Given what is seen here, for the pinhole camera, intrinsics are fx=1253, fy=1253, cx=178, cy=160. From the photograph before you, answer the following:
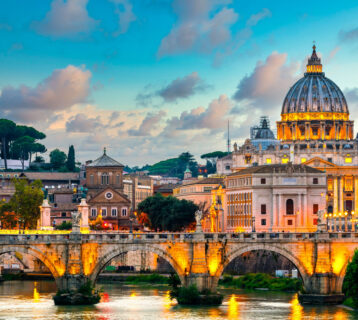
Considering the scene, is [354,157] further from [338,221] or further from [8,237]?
[8,237]

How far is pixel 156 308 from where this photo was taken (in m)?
80.1

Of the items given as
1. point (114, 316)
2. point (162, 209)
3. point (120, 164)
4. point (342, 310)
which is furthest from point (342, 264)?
point (120, 164)

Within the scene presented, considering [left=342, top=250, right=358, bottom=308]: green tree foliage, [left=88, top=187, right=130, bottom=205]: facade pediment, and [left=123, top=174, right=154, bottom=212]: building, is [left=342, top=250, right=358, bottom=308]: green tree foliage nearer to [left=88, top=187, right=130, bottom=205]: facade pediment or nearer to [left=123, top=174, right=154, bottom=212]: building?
[left=88, top=187, right=130, bottom=205]: facade pediment

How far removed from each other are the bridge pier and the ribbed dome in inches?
4007

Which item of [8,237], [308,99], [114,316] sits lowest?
[114,316]

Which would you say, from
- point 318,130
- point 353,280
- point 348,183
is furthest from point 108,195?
point 353,280

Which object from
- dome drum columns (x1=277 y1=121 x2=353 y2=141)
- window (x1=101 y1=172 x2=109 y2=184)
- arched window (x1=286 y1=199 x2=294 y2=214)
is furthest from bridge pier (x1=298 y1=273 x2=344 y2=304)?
dome drum columns (x1=277 y1=121 x2=353 y2=141)

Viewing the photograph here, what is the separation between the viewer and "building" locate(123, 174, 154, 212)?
173 metres

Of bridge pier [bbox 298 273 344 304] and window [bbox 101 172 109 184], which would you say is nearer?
bridge pier [bbox 298 273 344 304]

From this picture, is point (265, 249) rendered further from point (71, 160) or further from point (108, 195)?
point (71, 160)

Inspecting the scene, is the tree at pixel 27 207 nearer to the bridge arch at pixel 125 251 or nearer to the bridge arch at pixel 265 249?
the bridge arch at pixel 125 251

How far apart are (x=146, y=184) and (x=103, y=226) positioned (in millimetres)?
51855

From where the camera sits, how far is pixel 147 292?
94.6 m

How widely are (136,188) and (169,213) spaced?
40970 mm
